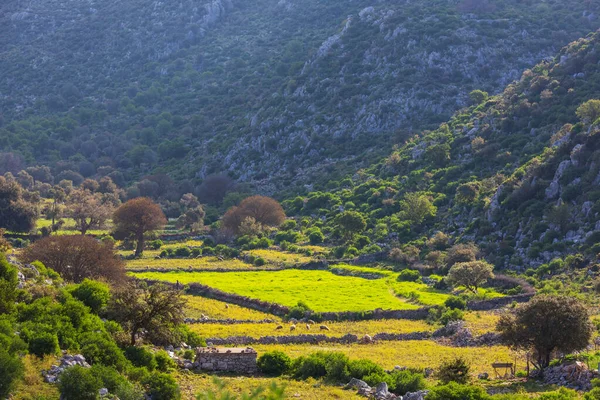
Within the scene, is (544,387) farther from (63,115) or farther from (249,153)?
(63,115)

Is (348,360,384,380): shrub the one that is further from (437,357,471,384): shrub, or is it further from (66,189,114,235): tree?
(66,189,114,235): tree

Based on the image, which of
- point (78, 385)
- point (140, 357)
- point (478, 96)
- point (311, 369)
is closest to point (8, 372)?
point (78, 385)

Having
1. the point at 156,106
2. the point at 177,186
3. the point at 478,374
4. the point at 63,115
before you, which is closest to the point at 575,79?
the point at 177,186

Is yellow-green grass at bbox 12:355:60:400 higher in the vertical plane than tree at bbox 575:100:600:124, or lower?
lower

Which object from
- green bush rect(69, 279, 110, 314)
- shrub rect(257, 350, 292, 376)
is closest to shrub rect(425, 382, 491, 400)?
shrub rect(257, 350, 292, 376)

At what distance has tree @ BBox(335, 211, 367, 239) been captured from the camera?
270ft

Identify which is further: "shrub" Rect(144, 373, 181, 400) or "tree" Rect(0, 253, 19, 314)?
"tree" Rect(0, 253, 19, 314)

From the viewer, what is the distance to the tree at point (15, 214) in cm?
8606

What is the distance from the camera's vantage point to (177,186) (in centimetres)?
12275

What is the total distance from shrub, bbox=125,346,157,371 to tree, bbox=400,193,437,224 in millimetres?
53007

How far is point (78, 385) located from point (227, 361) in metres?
10.00

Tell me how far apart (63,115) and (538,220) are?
116176 millimetres

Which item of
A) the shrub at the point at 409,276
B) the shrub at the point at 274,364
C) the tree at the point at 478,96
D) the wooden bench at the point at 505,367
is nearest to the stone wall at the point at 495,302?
the shrub at the point at 409,276

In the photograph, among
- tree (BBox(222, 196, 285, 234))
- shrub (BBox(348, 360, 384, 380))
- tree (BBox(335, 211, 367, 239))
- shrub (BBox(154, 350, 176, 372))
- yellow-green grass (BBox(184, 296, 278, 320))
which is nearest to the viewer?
shrub (BBox(154, 350, 176, 372))
